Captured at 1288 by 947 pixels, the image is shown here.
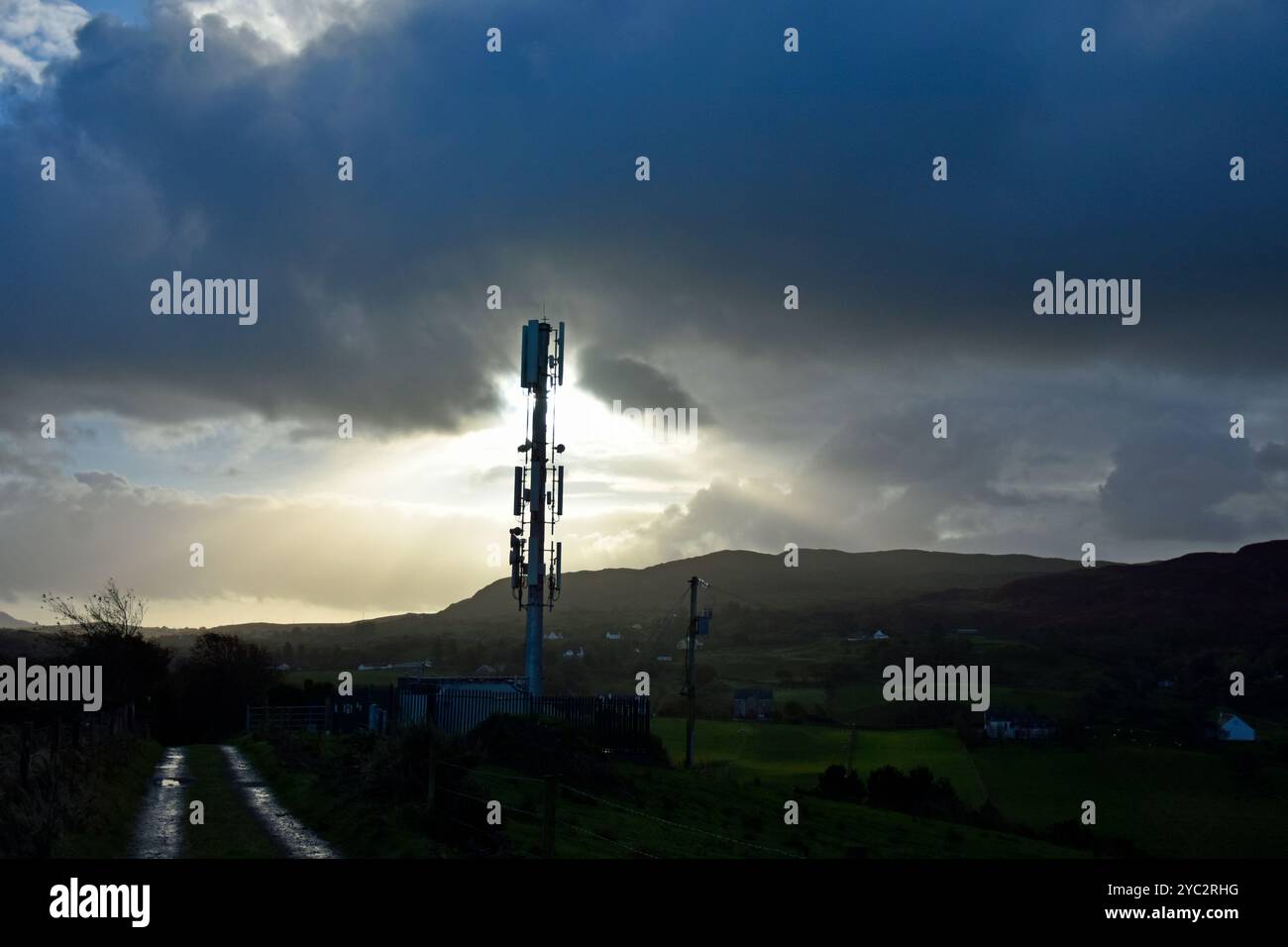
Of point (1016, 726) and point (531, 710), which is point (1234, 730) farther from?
point (531, 710)

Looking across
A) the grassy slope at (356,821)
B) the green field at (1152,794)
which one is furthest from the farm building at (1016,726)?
the grassy slope at (356,821)

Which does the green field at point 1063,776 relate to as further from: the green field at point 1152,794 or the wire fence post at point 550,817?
the wire fence post at point 550,817

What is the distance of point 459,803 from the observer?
805 inches

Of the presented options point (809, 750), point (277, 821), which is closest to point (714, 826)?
point (277, 821)

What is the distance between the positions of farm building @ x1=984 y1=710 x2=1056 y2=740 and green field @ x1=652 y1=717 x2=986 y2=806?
13.4ft

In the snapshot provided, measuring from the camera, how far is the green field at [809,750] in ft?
232

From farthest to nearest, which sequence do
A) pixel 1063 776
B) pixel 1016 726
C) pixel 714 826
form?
pixel 1016 726, pixel 1063 776, pixel 714 826

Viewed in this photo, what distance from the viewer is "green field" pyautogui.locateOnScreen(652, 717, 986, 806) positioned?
7069cm

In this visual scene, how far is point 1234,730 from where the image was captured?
329 ft

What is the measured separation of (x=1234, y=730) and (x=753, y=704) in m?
45.5

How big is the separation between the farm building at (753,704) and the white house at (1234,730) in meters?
41.3

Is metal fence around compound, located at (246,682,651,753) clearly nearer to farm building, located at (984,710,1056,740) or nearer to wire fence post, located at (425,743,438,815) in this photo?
wire fence post, located at (425,743,438,815)

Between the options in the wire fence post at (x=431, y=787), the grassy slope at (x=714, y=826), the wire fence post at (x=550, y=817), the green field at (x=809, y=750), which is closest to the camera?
the wire fence post at (x=550, y=817)

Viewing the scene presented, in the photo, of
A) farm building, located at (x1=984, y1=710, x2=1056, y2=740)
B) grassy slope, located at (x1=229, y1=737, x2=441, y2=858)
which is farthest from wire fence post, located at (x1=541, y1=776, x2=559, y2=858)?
farm building, located at (x1=984, y1=710, x2=1056, y2=740)
